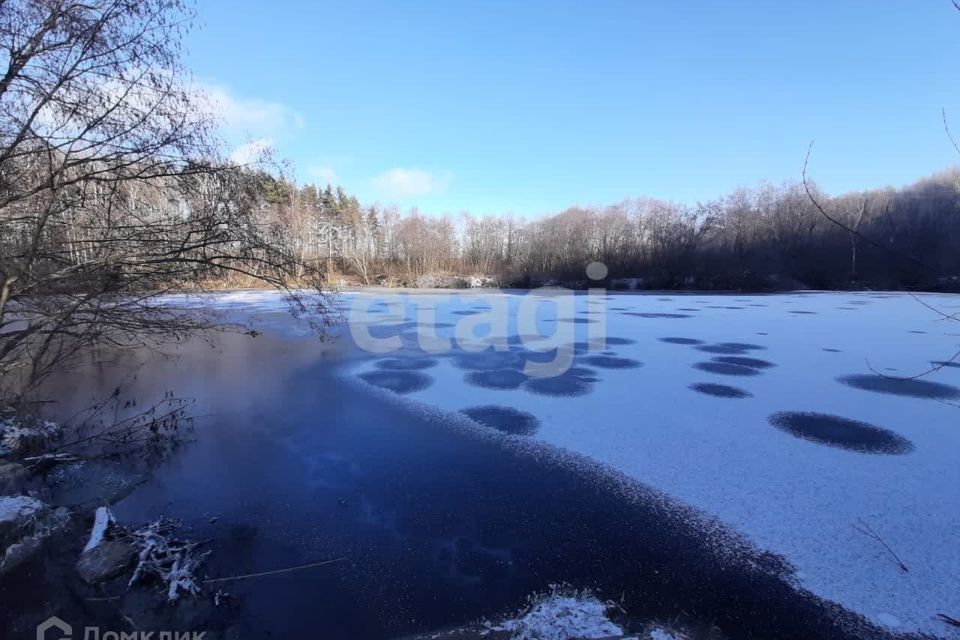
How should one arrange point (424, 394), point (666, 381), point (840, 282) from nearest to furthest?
point (424, 394), point (666, 381), point (840, 282)

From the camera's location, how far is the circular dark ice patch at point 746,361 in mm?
→ 7707

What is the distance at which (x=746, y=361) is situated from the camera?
26.5 feet

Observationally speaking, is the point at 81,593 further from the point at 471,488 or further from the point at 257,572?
the point at 471,488

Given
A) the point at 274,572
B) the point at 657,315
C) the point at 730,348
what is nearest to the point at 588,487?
the point at 274,572

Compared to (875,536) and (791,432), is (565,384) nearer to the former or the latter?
(791,432)

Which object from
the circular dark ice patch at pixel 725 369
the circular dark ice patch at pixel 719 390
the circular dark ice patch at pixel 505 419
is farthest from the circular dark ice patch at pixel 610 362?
the circular dark ice patch at pixel 505 419

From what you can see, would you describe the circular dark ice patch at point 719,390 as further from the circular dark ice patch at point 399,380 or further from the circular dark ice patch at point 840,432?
the circular dark ice patch at point 399,380

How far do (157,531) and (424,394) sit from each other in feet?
11.9

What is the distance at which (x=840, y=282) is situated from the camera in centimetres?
2825

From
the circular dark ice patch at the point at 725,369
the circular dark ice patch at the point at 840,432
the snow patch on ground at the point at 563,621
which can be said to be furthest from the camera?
the circular dark ice patch at the point at 725,369

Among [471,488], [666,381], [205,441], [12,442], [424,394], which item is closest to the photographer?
[471,488]

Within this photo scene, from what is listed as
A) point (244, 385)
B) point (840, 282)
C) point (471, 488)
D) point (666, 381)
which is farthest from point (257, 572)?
point (840, 282)

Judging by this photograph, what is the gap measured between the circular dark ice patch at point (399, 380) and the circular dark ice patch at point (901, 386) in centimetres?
635

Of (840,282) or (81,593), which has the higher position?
(840,282)
